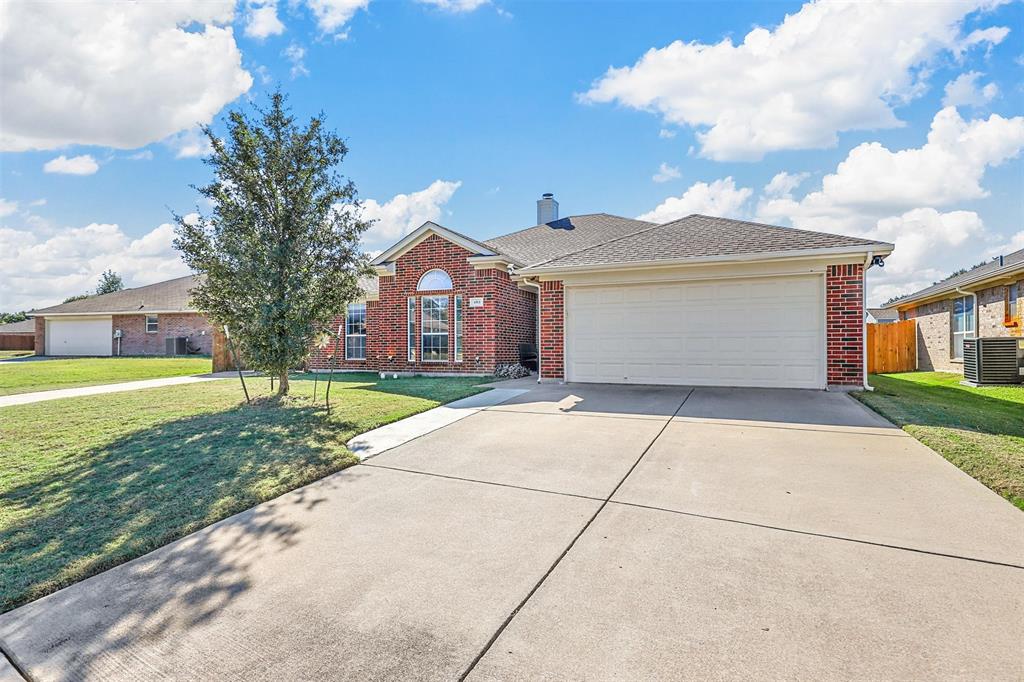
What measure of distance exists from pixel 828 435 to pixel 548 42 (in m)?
9.56

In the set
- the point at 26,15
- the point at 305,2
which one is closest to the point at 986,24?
the point at 305,2

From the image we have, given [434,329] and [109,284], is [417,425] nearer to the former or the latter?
[434,329]

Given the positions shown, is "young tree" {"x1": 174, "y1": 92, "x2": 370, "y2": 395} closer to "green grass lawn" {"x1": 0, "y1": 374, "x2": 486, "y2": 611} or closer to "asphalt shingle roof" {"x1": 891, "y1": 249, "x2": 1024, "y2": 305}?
"green grass lawn" {"x1": 0, "y1": 374, "x2": 486, "y2": 611}

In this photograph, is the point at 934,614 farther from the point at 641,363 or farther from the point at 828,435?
the point at 641,363

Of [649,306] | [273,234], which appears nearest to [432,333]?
[273,234]

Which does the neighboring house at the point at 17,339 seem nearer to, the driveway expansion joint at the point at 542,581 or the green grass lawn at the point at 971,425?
the driveway expansion joint at the point at 542,581

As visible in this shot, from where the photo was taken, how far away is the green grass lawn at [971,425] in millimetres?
4074

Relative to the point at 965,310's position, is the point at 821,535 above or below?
below

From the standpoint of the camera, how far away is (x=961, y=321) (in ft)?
47.5

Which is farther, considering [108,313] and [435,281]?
[108,313]

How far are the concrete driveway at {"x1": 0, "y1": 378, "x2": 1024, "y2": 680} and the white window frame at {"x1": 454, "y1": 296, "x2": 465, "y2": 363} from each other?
836 cm

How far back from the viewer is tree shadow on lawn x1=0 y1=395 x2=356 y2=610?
2.85 meters

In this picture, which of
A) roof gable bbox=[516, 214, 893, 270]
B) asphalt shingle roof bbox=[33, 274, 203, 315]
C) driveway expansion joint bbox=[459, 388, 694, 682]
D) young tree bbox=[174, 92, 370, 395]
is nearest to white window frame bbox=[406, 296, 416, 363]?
roof gable bbox=[516, 214, 893, 270]

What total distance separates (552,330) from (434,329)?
3993 mm
